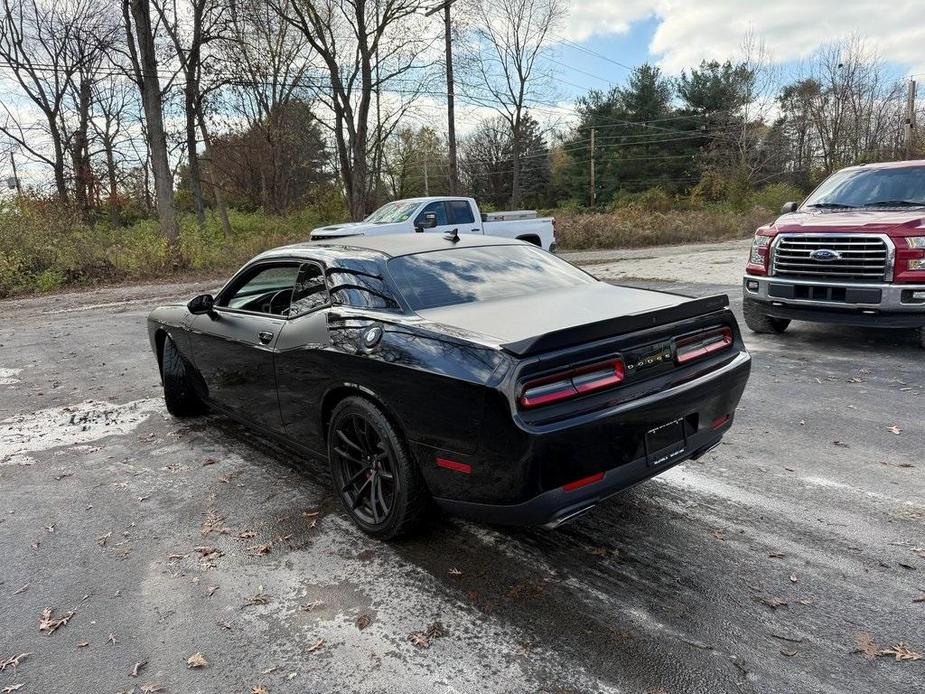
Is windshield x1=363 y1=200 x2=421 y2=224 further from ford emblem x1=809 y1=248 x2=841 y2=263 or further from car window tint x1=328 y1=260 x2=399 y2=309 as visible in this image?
car window tint x1=328 y1=260 x2=399 y2=309

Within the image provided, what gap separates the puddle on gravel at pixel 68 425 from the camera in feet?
16.2

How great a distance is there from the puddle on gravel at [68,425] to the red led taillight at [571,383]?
13.3 feet

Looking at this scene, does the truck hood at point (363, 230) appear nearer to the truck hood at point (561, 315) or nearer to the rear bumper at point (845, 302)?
the rear bumper at point (845, 302)

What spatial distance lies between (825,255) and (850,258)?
23 centimetres

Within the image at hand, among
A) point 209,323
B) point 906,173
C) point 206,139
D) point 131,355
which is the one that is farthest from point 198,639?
point 206,139

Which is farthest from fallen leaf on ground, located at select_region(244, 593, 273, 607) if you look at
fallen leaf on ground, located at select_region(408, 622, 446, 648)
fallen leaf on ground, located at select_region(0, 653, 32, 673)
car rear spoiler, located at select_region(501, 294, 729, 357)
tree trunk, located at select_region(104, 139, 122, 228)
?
tree trunk, located at select_region(104, 139, 122, 228)

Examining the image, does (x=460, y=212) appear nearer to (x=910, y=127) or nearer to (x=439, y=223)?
(x=439, y=223)

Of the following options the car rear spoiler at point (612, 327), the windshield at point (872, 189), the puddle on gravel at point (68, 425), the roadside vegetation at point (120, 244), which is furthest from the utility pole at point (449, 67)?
the car rear spoiler at point (612, 327)

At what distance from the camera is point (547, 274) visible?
3984 millimetres

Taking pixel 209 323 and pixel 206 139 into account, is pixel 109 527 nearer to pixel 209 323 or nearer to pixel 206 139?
pixel 209 323

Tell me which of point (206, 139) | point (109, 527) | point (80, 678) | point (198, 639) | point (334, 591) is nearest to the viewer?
point (80, 678)

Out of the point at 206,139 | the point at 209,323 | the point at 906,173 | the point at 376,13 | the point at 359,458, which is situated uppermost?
the point at 376,13

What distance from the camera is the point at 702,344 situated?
325 centimetres

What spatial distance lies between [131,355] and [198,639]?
657 centimetres
